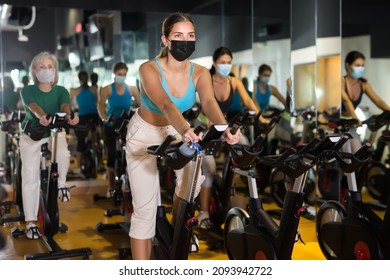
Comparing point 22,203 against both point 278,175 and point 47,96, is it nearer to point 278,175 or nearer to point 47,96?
→ point 47,96

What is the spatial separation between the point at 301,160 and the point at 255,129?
8.66 feet

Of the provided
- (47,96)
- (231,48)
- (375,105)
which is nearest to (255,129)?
(231,48)

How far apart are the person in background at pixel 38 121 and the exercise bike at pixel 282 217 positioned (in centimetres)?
145

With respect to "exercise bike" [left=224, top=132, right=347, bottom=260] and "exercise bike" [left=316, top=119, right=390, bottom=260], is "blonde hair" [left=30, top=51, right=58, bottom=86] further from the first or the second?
"exercise bike" [left=316, top=119, right=390, bottom=260]

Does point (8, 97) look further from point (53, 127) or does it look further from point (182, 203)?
point (182, 203)

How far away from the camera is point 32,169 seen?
4.82 m

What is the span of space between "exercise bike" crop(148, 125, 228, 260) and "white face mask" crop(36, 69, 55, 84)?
4.92 feet

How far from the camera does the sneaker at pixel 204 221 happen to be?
4.98 m

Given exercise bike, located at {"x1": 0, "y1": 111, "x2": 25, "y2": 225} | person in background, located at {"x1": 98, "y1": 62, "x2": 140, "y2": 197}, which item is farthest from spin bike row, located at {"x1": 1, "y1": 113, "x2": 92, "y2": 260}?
person in background, located at {"x1": 98, "y1": 62, "x2": 140, "y2": 197}

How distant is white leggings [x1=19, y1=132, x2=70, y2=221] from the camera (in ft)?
15.3

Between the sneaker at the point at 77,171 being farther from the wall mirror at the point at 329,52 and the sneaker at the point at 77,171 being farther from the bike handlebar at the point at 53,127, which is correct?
the wall mirror at the point at 329,52

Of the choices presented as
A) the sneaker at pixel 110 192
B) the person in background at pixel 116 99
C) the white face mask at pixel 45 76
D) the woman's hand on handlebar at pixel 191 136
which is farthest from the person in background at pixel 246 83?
the woman's hand on handlebar at pixel 191 136
